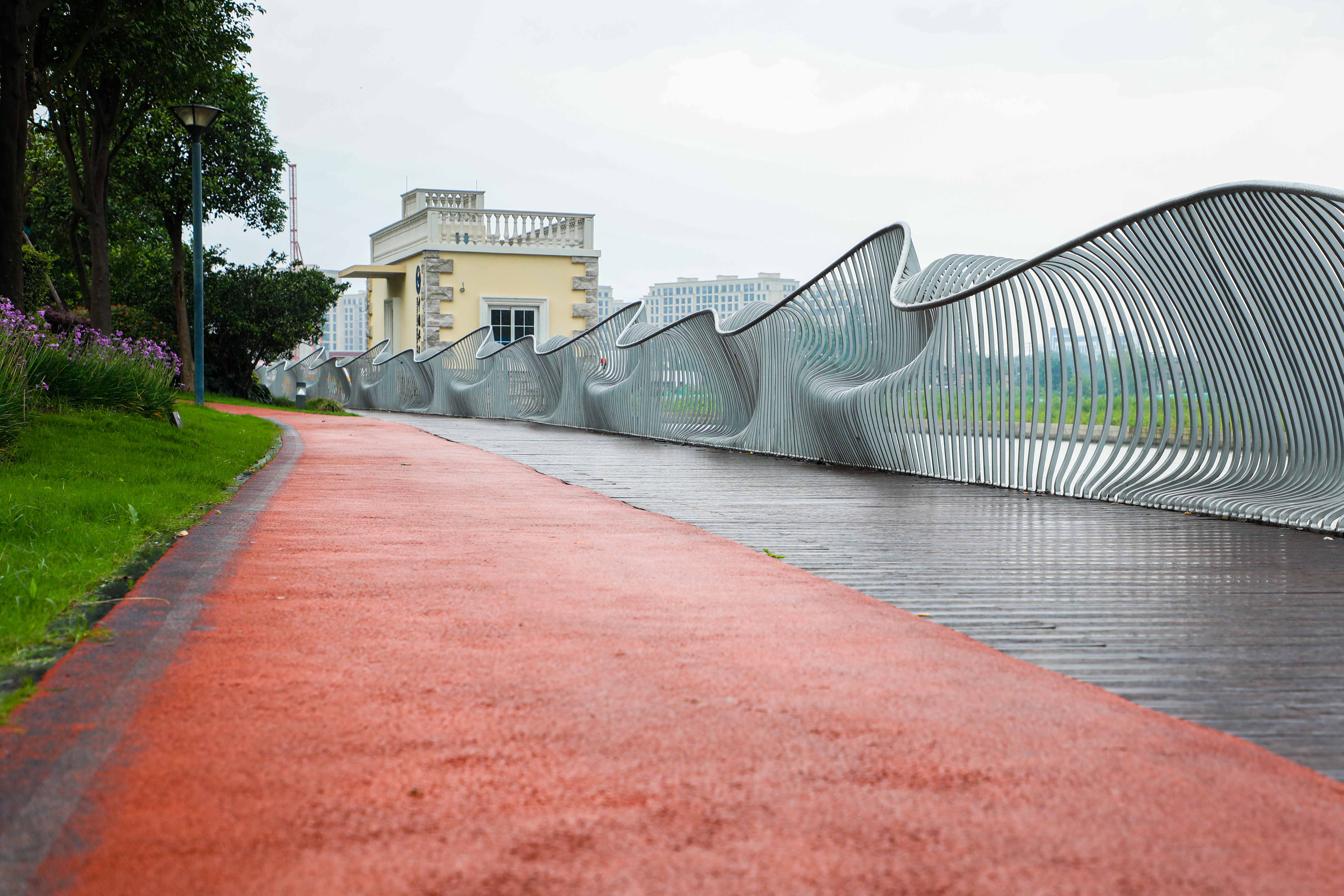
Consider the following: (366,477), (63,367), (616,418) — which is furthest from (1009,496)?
(616,418)

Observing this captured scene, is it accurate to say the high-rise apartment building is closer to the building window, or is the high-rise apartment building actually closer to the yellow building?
the yellow building

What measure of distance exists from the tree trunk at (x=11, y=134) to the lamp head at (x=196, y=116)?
543cm

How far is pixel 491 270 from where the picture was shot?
131 ft

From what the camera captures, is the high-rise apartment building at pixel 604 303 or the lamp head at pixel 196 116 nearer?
the lamp head at pixel 196 116

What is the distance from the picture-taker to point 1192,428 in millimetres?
8500

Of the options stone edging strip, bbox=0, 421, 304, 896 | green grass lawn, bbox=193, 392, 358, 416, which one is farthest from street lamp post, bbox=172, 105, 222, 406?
stone edging strip, bbox=0, 421, 304, 896

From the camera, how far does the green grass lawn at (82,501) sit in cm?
424

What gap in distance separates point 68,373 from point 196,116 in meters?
9.04

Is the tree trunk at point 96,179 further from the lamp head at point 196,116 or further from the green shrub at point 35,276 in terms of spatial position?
the green shrub at point 35,276

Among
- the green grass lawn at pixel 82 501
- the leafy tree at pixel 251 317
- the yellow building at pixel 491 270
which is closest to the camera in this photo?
the green grass lawn at pixel 82 501

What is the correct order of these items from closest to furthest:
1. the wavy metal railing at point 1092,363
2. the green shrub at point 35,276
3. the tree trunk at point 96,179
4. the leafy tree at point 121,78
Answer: the wavy metal railing at point 1092,363
the leafy tree at point 121,78
the tree trunk at point 96,179
the green shrub at point 35,276

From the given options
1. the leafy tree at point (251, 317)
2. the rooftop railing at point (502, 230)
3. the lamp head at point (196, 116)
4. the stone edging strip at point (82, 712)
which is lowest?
the stone edging strip at point (82, 712)

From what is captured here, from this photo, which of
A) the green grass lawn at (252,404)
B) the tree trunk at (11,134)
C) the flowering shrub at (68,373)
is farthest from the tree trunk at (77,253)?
the flowering shrub at (68,373)

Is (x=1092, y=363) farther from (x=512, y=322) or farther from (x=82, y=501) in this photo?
(x=512, y=322)
